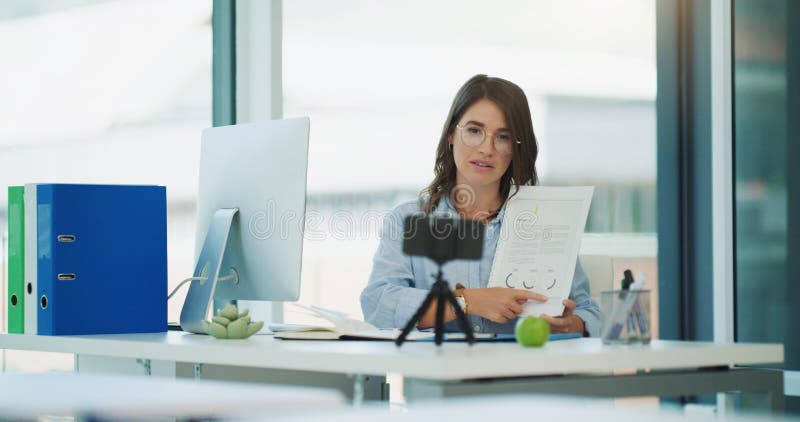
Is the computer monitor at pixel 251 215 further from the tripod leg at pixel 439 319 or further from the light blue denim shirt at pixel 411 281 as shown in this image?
the tripod leg at pixel 439 319

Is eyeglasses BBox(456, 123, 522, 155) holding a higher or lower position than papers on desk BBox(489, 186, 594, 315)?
higher

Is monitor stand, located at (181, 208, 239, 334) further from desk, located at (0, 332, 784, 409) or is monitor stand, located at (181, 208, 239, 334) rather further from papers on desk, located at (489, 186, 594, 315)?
papers on desk, located at (489, 186, 594, 315)

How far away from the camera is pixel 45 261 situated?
8.43 feet

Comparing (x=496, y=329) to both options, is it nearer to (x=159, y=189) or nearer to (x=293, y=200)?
(x=293, y=200)

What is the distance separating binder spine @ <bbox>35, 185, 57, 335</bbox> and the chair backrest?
1.36m

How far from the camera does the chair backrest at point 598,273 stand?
2896mm

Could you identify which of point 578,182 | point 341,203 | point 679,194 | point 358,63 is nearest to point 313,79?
point 358,63

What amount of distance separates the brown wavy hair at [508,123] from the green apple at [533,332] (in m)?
0.94

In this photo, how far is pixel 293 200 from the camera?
8.32 ft

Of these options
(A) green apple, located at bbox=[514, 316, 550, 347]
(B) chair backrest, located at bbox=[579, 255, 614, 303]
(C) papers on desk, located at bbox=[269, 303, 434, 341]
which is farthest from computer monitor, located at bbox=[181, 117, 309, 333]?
(B) chair backrest, located at bbox=[579, 255, 614, 303]

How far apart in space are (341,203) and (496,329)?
191 cm

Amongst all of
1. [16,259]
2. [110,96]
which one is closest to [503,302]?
[16,259]

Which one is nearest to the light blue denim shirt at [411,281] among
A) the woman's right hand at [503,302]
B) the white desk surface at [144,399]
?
the woman's right hand at [503,302]

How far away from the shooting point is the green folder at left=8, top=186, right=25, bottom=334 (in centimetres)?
265
